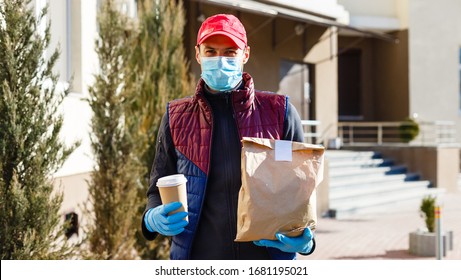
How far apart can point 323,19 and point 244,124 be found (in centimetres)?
1483

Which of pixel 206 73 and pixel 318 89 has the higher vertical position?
pixel 318 89

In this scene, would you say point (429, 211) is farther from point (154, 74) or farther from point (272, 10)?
point (272, 10)

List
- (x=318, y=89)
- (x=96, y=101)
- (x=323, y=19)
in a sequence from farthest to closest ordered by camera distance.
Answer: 1. (x=318, y=89)
2. (x=323, y=19)
3. (x=96, y=101)

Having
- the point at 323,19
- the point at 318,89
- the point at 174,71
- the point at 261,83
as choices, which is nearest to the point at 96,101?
the point at 174,71

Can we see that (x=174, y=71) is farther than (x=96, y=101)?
Yes

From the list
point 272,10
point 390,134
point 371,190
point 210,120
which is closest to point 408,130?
point 390,134

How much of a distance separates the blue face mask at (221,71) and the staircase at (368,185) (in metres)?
10.5

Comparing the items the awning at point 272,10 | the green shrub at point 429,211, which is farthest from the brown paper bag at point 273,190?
the awning at point 272,10

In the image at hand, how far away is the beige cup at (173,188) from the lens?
254 centimetres
